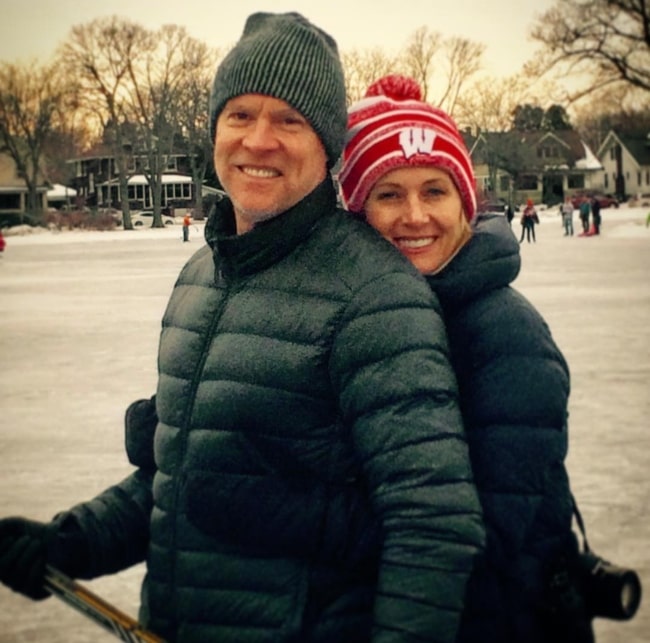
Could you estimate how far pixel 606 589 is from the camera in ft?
6.14

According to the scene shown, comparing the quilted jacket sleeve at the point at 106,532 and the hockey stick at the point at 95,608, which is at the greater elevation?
the quilted jacket sleeve at the point at 106,532

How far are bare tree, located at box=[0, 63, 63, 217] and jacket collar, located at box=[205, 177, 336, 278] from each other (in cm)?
5361

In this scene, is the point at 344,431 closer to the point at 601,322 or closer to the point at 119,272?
the point at 601,322

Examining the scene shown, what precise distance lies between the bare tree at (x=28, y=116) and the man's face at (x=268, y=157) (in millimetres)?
53547

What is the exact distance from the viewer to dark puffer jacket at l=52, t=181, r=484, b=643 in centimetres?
165

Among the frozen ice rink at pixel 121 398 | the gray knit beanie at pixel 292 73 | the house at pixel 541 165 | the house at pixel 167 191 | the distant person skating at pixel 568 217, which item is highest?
the house at pixel 541 165

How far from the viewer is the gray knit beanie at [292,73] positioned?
6.23 ft

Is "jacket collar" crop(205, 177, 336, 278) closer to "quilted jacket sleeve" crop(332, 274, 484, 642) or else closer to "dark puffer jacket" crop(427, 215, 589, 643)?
"quilted jacket sleeve" crop(332, 274, 484, 642)

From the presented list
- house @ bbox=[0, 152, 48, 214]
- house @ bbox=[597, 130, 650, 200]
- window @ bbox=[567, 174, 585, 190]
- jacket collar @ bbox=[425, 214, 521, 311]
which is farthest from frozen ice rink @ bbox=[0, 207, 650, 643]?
house @ bbox=[597, 130, 650, 200]

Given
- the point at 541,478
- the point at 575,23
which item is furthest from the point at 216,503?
the point at 575,23

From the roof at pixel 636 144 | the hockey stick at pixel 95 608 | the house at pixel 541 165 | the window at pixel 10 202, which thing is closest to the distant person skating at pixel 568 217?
the hockey stick at pixel 95 608

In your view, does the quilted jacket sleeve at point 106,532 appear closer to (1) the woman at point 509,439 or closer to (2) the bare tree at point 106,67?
(1) the woman at point 509,439

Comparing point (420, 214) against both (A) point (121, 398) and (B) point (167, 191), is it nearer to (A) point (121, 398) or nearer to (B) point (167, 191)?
(A) point (121, 398)

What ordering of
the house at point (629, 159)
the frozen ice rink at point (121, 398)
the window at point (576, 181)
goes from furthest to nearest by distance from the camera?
the house at point (629, 159)
the window at point (576, 181)
the frozen ice rink at point (121, 398)
